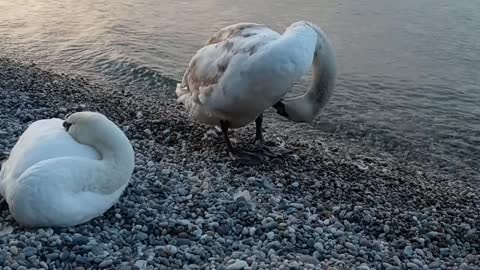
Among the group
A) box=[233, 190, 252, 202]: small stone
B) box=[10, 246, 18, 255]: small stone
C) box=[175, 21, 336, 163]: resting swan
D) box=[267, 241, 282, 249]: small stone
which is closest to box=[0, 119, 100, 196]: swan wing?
box=[10, 246, 18, 255]: small stone

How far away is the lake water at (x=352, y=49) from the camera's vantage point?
8.28m

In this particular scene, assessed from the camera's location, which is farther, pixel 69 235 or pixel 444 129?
pixel 444 129

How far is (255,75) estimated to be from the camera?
5453mm

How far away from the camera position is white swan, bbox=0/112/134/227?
422 cm

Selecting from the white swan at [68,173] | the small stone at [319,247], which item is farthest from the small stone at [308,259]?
the white swan at [68,173]

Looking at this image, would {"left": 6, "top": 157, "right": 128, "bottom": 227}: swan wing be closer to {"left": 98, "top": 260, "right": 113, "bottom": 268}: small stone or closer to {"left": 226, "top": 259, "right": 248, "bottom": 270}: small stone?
{"left": 98, "top": 260, "right": 113, "bottom": 268}: small stone

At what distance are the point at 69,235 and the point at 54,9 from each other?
38.1ft

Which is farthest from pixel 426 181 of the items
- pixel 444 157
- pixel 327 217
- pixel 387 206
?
pixel 327 217

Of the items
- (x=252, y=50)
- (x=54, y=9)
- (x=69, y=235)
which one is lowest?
(x=54, y=9)

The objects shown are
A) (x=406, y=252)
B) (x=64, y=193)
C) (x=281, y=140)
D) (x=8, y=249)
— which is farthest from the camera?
(x=281, y=140)

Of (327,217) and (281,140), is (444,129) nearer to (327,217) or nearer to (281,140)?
(281,140)

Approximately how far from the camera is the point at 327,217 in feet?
17.0

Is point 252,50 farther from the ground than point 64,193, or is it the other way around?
point 252,50

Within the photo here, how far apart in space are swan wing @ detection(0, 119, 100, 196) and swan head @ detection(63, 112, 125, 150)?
5cm
